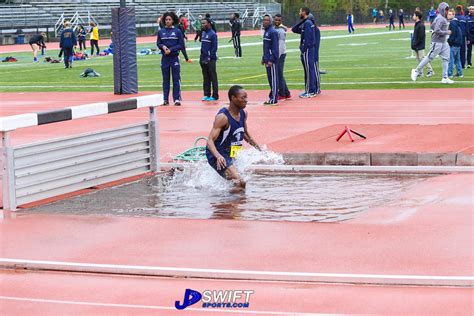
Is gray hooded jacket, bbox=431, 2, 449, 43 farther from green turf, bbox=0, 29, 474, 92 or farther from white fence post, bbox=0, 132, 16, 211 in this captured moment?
white fence post, bbox=0, 132, 16, 211

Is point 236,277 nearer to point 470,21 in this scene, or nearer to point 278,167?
point 278,167

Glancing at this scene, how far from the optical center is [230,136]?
44.8 ft

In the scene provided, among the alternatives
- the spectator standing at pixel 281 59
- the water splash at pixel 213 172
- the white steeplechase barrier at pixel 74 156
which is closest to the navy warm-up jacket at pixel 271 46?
the spectator standing at pixel 281 59

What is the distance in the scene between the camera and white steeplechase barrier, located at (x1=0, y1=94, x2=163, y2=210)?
40.5 feet

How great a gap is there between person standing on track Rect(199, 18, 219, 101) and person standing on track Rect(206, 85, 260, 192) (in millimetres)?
12655

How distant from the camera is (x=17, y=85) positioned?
116 feet

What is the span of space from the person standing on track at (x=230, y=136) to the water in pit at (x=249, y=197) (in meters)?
0.24

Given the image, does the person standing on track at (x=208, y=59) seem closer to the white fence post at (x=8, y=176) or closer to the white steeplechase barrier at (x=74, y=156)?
the white steeplechase barrier at (x=74, y=156)

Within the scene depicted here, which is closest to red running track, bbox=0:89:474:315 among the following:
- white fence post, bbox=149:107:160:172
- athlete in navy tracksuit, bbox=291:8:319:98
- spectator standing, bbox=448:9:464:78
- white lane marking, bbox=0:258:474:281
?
white lane marking, bbox=0:258:474:281

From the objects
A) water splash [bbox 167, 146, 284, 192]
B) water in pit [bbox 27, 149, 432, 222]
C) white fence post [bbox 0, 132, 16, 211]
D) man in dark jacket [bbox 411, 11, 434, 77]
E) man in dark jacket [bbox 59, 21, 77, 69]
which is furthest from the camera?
man in dark jacket [bbox 59, 21, 77, 69]

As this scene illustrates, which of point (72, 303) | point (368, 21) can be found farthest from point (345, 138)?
point (368, 21)

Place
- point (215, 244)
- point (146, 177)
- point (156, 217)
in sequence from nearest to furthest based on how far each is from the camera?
1. point (215, 244)
2. point (156, 217)
3. point (146, 177)

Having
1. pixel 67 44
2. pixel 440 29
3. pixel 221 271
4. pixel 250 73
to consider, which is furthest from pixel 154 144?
pixel 67 44

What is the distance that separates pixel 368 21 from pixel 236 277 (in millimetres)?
113274
